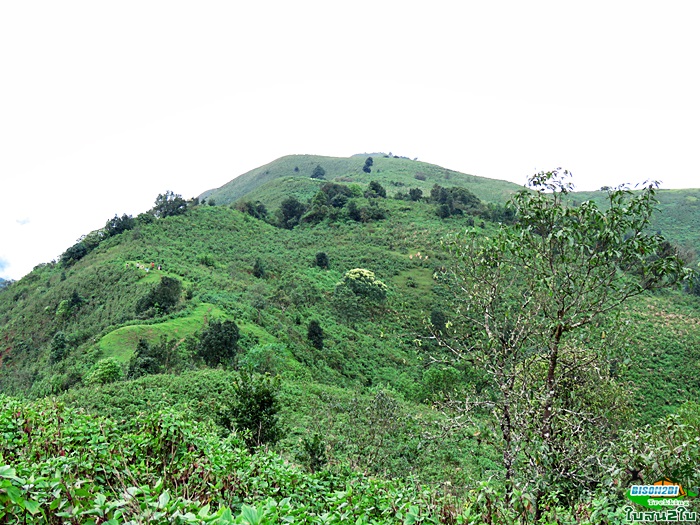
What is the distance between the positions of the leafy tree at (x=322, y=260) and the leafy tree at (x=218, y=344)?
24683mm

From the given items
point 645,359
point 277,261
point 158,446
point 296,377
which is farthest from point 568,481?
point 277,261

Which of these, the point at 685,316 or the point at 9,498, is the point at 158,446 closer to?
the point at 9,498

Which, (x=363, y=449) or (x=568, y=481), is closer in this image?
(x=568, y=481)

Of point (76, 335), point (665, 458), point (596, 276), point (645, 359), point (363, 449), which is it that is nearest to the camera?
point (665, 458)

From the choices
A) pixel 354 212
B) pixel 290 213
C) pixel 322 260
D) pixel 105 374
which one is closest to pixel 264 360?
pixel 105 374

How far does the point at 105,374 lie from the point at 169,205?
41944mm

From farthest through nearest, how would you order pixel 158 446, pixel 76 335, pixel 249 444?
pixel 76 335 → pixel 249 444 → pixel 158 446

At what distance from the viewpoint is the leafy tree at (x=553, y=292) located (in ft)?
15.7

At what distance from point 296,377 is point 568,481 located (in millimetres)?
18159

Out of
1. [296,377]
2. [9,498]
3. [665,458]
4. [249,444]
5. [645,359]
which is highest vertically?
[9,498]

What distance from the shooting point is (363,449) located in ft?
40.2

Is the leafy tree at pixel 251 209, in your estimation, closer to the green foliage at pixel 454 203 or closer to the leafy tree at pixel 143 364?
the green foliage at pixel 454 203

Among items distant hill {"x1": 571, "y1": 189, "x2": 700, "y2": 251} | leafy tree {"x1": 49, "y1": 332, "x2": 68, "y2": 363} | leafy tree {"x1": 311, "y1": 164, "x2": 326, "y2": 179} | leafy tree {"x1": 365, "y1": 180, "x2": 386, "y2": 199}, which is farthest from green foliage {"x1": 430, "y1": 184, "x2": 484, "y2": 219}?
leafy tree {"x1": 49, "y1": 332, "x2": 68, "y2": 363}

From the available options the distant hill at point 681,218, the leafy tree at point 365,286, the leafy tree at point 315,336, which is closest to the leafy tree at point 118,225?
the leafy tree at point 365,286
